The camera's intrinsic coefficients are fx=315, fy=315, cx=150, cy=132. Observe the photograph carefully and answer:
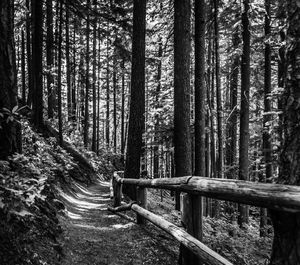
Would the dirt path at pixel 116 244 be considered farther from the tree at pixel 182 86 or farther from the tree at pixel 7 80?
the tree at pixel 182 86

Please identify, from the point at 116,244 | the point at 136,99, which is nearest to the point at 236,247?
the point at 116,244

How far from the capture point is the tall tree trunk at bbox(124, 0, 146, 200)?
10547 mm

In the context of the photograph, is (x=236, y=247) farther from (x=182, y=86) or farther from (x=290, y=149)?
(x=290, y=149)

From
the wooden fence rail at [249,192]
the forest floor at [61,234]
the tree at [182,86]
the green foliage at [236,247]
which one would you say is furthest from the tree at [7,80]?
the tree at [182,86]

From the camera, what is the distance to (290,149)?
9.02 feet

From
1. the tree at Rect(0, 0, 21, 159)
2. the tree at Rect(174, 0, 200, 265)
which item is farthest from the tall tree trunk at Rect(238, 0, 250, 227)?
the tree at Rect(0, 0, 21, 159)

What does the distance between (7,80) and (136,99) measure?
6191mm

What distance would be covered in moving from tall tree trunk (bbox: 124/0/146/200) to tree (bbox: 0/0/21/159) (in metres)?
5.89

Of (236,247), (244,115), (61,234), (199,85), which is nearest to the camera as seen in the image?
(61,234)

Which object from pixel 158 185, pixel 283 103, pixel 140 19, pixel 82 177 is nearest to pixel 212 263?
pixel 283 103

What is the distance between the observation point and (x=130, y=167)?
1056 centimetres

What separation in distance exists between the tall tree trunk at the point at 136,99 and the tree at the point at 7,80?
19.3ft

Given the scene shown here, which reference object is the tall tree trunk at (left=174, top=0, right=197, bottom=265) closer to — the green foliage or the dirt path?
the green foliage

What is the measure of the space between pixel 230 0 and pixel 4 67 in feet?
39.6
